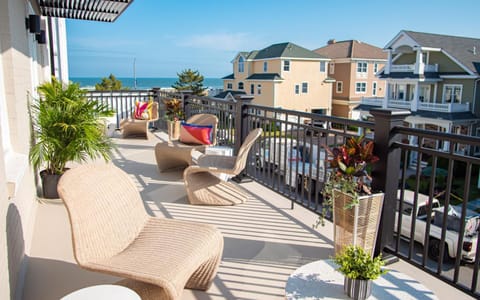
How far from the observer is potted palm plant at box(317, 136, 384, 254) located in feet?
8.38

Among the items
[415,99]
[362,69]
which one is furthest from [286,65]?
[415,99]

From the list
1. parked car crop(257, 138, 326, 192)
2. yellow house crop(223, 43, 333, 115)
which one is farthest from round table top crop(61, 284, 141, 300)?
yellow house crop(223, 43, 333, 115)

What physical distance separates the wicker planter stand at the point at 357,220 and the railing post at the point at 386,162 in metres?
0.20

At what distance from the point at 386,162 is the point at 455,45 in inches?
833

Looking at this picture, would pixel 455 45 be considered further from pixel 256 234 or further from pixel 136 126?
pixel 256 234

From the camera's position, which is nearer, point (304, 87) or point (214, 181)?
point (214, 181)

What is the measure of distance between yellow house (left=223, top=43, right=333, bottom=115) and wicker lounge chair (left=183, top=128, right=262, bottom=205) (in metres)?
23.8

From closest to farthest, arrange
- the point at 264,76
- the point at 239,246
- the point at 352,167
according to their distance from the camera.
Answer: the point at 352,167 → the point at 239,246 → the point at 264,76

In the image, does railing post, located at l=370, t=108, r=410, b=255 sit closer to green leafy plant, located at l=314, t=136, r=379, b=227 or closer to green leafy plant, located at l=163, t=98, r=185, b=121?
green leafy plant, located at l=314, t=136, r=379, b=227

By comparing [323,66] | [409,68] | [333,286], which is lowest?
[333,286]

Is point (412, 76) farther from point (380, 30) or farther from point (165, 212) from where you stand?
point (380, 30)

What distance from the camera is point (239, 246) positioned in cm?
318

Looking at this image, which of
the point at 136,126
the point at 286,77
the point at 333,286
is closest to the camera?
the point at 333,286

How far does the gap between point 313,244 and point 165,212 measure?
5.14ft
